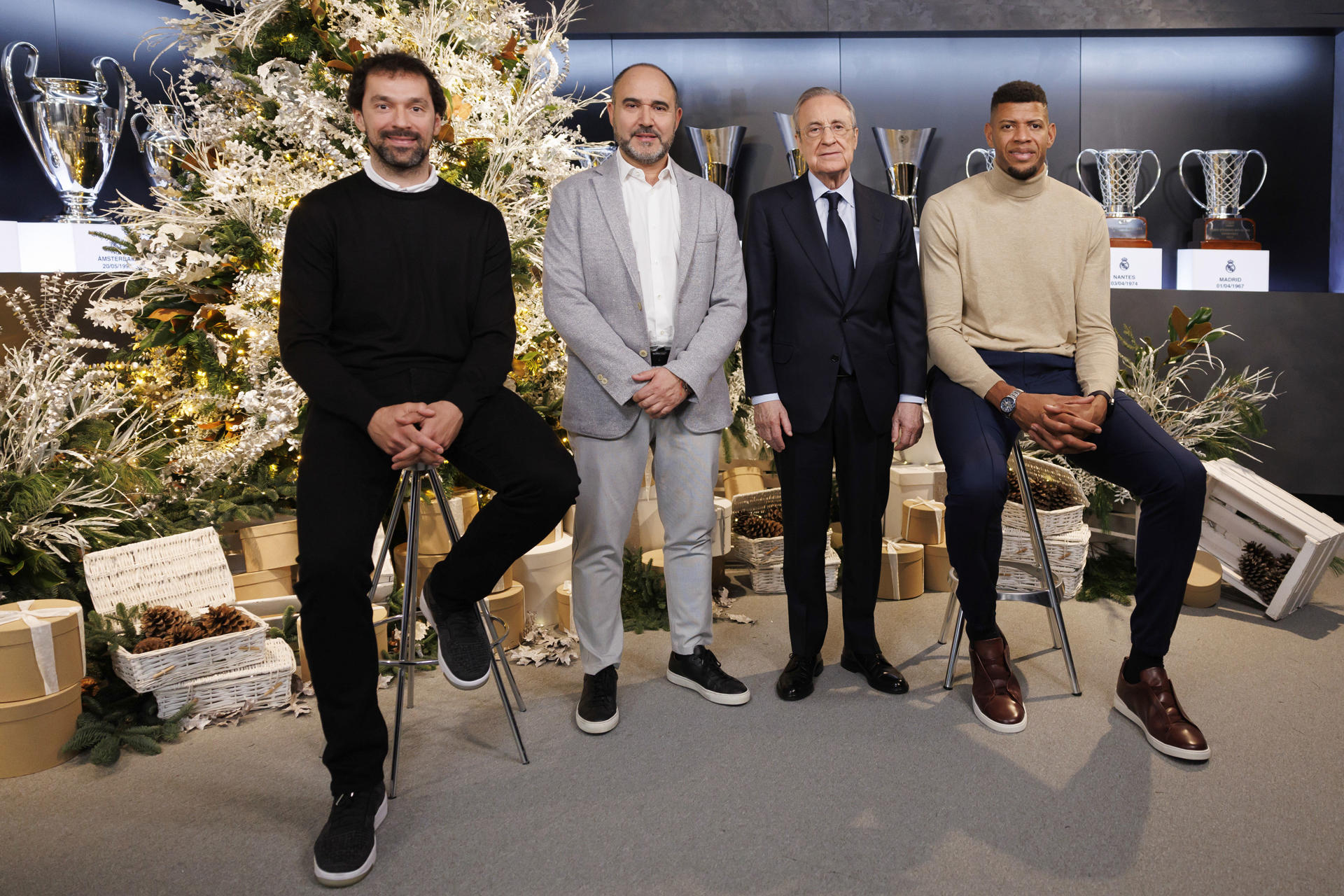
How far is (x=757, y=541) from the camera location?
3654 mm

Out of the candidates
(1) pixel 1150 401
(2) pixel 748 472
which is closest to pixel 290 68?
(2) pixel 748 472

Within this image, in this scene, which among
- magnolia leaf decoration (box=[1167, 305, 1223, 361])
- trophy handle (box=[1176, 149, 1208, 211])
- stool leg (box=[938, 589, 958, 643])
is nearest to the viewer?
stool leg (box=[938, 589, 958, 643])

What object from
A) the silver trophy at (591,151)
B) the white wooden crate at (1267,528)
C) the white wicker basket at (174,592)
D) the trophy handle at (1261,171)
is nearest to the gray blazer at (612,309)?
the silver trophy at (591,151)

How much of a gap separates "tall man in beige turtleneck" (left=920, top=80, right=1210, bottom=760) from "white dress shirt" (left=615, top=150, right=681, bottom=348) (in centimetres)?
74

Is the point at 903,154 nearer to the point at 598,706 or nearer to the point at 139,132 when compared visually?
the point at 598,706

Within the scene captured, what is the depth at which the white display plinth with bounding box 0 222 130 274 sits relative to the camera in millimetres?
3381

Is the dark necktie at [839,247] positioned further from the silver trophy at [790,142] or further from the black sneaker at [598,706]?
the silver trophy at [790,142]

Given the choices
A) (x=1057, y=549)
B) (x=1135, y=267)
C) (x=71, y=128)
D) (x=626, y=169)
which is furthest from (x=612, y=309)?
(x=1135, y=267)

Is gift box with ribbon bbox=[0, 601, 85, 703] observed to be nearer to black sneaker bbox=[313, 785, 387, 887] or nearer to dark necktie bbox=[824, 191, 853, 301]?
black sneaker bbox=[313, 785, 387, 887]

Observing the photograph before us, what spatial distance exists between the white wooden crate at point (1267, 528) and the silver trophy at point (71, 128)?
165 inches

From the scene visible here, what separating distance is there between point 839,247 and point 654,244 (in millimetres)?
504

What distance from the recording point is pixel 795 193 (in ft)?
8.60

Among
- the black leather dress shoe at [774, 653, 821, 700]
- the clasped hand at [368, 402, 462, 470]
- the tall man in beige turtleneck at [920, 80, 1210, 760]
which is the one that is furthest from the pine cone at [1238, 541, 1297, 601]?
Answer: the clasped hand at [368, 402, 462, 470]

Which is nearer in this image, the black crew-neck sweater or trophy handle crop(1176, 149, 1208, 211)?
the black crew-neck sweater
